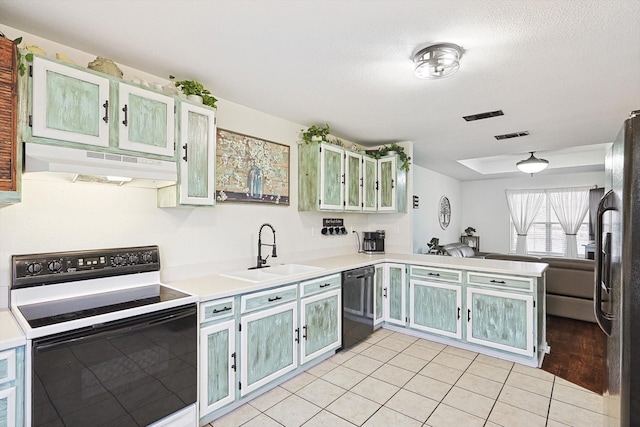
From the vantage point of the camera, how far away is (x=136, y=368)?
1723 mm

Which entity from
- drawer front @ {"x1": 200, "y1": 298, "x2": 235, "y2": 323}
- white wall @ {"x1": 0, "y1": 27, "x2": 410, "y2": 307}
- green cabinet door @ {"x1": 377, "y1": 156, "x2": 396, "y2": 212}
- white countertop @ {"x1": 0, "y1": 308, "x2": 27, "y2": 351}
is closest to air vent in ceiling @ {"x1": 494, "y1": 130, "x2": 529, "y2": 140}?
green cabinet door @ {"x1": 377, "y1": 156, "x2": 396, "y2": 212}

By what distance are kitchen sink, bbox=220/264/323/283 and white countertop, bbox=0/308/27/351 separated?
1.33 m

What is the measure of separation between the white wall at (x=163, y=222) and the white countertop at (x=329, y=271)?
0.22 m

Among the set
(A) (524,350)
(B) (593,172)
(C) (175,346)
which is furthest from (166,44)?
(B) (593,172)

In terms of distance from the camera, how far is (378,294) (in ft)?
12.5

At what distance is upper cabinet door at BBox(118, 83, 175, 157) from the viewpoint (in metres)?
1.93

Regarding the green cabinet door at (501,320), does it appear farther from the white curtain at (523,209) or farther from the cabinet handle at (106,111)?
the white curtain at (523,209)

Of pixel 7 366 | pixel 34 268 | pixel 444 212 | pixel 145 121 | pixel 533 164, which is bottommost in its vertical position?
pixel 7 366

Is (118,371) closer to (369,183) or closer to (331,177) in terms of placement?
(331,177)

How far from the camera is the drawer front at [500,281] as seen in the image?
2959 millimetres

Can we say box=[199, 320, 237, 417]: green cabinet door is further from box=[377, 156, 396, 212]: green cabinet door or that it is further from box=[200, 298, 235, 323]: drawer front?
box=[377, 156, 396, 212]: green cabinet door

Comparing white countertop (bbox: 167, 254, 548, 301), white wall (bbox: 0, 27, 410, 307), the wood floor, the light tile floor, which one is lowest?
the light tile floor

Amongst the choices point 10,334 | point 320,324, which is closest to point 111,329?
point 10,334

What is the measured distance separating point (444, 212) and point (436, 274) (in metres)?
4.32
